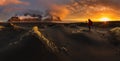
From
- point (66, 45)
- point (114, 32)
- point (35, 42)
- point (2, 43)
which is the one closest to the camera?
point (35, 42)

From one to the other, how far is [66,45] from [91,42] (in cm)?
350

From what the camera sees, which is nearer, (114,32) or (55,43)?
(55,43)

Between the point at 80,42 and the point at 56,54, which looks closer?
the point at 56,54

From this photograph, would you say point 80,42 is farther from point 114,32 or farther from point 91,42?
point 114,32

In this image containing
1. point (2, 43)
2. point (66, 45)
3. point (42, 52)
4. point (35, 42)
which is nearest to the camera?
point (42, 52)

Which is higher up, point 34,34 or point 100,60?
point 34,34

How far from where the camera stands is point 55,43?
895 inches

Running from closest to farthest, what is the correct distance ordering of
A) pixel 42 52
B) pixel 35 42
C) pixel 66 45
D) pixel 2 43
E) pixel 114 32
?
pixel 42 52 → pixel 35 42 → pixel 66 45 → pixel 2 43 → pixel 114 32

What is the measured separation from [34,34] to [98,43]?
7.25 metres

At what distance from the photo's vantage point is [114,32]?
90.1ft

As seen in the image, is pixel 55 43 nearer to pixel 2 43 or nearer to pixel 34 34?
pixel 34 34

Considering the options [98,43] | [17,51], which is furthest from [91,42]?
[17,51]

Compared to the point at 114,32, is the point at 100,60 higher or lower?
lower

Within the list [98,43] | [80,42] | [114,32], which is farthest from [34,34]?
[114,32]
